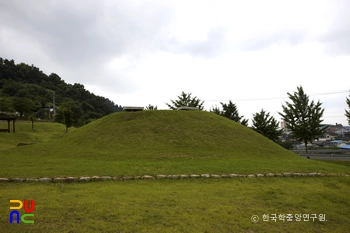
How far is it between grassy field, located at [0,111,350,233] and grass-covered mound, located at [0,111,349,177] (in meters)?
0.06

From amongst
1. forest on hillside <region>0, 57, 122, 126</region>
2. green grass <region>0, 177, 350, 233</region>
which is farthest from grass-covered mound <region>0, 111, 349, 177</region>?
forest on hillside <region>0, 57, 122, 126</region>

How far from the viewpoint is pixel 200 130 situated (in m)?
16.3

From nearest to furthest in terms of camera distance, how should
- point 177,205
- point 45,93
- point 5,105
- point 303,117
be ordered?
point 177,205 < point 303,117 < point 5,105 < point 45,93

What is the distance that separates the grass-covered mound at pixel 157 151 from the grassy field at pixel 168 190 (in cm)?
6

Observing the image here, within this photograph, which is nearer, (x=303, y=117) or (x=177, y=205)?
(x=177, y=205)

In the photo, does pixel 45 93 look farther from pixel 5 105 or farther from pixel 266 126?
pixel 266 126

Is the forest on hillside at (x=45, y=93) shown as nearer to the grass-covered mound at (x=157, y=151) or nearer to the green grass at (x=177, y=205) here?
the grass-covered mound at (x=157, y=151)

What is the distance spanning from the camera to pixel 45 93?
208 ft

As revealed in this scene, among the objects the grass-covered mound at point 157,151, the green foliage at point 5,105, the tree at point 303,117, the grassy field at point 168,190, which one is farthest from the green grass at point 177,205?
the green foliage at point 5,105

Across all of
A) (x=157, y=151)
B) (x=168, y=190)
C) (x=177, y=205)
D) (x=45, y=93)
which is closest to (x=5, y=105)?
(x=45, y=93)

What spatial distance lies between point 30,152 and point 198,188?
35.4ft

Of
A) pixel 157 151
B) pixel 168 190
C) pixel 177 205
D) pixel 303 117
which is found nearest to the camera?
pixel 177 205

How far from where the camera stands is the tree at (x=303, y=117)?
21328mm

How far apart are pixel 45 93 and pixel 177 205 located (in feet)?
226
